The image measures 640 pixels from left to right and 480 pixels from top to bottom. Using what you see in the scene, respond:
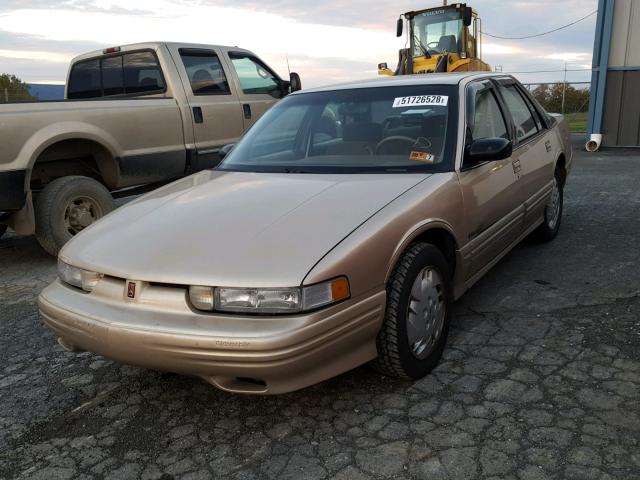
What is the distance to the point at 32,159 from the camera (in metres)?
4.91

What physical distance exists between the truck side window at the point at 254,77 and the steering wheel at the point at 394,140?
3903 mm

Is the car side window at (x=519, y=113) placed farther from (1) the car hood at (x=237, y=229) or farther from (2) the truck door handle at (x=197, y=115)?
(2) the truck door handle at (x=197, y=115)

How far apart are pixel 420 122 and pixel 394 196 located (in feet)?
2.85

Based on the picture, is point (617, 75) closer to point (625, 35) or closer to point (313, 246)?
point (625, 35)

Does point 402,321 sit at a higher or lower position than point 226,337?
lower

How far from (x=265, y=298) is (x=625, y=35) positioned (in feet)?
39.7

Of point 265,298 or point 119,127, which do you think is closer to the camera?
point 265,298

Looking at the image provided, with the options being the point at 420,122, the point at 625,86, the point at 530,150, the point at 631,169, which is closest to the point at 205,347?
the point at 420,122

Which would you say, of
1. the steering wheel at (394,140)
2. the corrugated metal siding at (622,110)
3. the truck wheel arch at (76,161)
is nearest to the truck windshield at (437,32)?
the corrugated metal siding at (622,110)

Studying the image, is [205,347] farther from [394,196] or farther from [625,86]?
[625,86]

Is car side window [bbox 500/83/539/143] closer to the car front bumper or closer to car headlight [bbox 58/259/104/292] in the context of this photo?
the car front bumper

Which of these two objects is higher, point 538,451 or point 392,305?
point 392,305

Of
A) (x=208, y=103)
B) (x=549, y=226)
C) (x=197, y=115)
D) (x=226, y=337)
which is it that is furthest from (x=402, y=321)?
(x=208, y=103)

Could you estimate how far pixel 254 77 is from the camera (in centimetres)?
729
